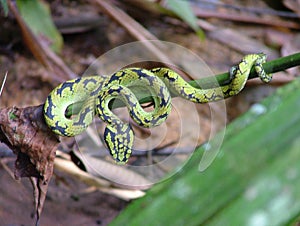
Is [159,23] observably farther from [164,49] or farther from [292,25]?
[292,25]

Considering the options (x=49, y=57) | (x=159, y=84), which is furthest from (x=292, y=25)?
(x=159, y=84)

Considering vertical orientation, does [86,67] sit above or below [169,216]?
below

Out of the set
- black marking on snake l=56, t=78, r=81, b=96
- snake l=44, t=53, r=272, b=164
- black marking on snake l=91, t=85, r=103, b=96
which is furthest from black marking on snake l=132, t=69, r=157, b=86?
black marking on snake l=56, t=78, r=81, b=96

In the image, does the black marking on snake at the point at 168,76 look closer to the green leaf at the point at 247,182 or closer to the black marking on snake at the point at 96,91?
the black marking on snake at the point at 96,91

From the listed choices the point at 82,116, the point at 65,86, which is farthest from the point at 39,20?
the point at 82,116

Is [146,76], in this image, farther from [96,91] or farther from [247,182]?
[247,182]

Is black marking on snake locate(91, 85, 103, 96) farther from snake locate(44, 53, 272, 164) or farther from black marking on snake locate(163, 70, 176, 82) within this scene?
black marking on snake locate(163, 70, 176, 82)

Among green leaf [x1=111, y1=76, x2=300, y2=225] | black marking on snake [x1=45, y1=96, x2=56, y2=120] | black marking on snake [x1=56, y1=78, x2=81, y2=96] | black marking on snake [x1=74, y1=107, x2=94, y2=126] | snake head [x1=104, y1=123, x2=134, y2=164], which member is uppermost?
green leaf [x1=111, y1=76, x2=300, y2=225]
